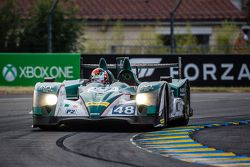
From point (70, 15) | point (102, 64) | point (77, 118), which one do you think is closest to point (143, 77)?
point (70, 15)

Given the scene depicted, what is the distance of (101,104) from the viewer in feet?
50.8

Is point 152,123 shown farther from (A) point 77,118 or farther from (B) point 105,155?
(B) point 105,155

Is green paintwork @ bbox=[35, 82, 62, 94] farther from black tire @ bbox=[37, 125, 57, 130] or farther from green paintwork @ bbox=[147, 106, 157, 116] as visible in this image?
green paintwork @ bbox=[147, 106, 157, 116]

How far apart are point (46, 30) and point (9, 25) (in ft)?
5.84

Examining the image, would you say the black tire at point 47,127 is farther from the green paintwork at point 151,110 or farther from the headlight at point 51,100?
the green paintwork at point 151,110

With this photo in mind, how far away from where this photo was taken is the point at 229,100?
26688mm

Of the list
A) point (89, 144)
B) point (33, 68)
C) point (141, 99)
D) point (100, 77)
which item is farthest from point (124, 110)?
point (33, 68)

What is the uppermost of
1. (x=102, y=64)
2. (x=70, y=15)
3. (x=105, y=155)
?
(x=70, y=15)

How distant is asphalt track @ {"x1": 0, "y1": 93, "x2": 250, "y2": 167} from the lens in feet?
37.3

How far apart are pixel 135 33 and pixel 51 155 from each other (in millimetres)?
38009

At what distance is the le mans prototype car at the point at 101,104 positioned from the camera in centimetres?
1550

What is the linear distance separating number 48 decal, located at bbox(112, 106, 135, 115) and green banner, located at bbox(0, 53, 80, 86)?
1588cm

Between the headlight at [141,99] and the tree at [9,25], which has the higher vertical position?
the tree at [9,25]

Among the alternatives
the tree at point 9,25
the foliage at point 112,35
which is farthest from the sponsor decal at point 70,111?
the foliage at point 112,35
